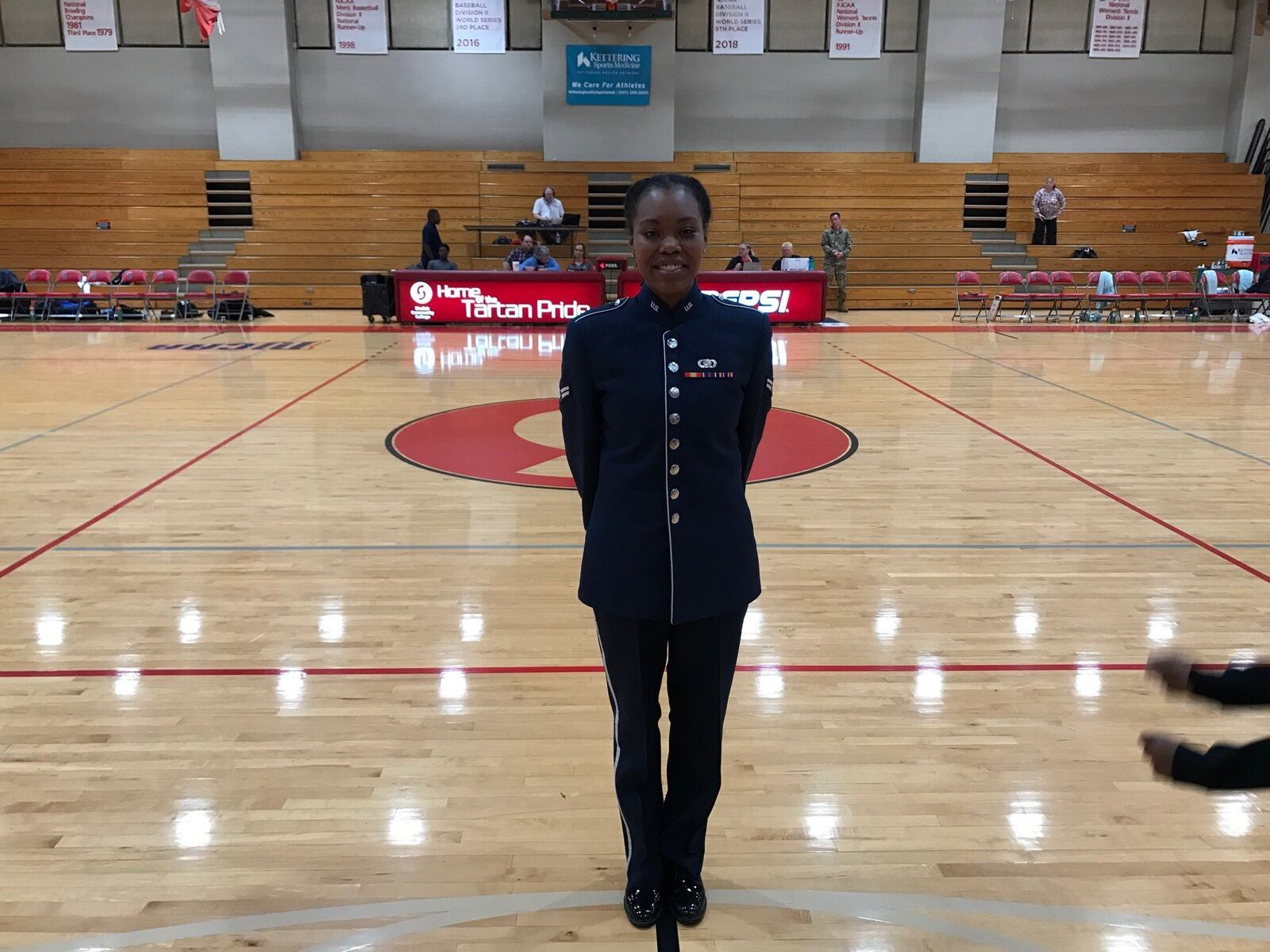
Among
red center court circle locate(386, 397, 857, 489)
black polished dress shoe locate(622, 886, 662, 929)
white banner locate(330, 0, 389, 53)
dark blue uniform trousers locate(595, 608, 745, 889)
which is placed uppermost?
white banner locate(330, 0, 389, 53)

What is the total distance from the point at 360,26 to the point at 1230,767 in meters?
20.4

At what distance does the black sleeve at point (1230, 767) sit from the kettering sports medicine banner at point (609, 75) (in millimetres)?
18533

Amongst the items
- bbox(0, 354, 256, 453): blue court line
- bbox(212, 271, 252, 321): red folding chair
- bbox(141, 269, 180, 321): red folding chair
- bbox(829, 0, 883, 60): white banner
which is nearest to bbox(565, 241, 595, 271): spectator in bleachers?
bbox(212, 271, 252, 321): red folding chair

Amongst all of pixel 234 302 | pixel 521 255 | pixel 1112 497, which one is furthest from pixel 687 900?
pixel 234 302

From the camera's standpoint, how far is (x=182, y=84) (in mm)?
18797

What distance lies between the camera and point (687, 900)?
2047 mm

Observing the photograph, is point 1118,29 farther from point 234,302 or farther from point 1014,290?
point 234,302

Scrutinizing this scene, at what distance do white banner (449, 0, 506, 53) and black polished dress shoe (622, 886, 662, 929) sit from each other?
19.2 metres

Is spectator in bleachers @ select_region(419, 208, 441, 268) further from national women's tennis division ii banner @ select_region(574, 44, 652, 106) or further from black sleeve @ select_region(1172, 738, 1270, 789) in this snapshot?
black sleeve @ select_region(1172, 738, 1270, 789)

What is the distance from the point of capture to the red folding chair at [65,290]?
1520cm

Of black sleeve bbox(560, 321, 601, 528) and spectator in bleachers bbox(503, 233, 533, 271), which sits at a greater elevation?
black sleeve bbox(560, 321, 601, 528)

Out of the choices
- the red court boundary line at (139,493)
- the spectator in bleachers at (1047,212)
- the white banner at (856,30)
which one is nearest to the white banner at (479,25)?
the white banner at (856,30)

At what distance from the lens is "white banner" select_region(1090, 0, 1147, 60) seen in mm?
19094

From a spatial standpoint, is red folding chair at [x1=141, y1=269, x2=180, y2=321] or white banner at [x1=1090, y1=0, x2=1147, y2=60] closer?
red folding chair at [x1=141, y1=269, x2=180, y2=321]
